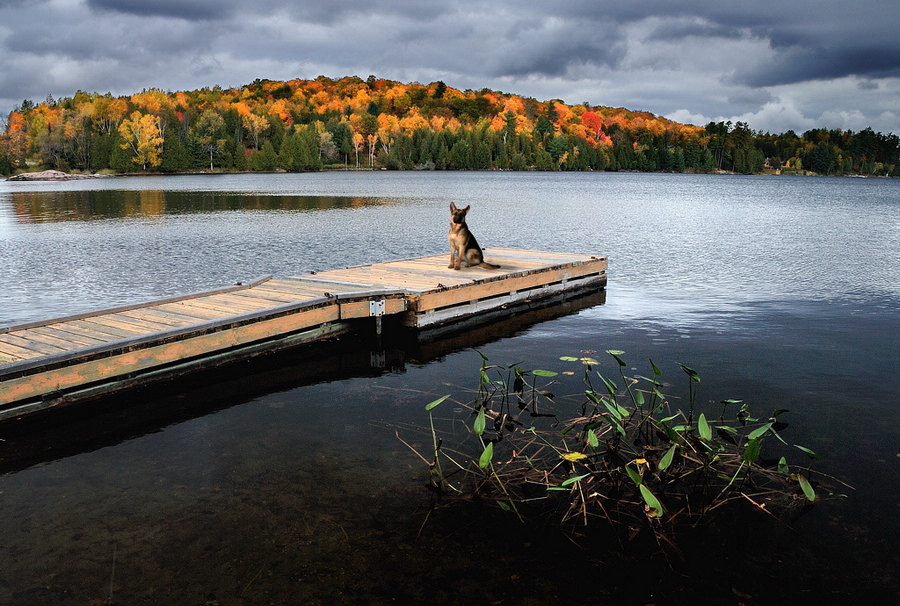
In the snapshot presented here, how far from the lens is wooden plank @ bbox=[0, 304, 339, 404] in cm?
689

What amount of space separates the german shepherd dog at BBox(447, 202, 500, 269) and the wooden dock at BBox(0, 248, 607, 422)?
0.83 feet

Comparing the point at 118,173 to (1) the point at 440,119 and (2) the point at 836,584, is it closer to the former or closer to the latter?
(1) the point at 440,119

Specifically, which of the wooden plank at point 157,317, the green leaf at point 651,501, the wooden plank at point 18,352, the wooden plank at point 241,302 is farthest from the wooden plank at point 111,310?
the green leaf at point 651,501

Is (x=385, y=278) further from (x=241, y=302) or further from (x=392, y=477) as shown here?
(x=392, y=477)

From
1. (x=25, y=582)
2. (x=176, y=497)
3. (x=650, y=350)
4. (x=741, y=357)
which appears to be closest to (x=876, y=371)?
(x=741, y=357)

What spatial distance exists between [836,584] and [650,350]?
6159mm

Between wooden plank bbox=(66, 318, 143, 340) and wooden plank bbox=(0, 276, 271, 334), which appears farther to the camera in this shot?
wooden plank bbox=(0, 276, 271, 334)

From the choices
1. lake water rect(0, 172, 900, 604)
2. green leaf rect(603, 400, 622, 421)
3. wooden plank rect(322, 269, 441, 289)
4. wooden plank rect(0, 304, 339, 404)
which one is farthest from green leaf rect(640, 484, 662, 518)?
wooden plank rect(322, 269, 441, 289)

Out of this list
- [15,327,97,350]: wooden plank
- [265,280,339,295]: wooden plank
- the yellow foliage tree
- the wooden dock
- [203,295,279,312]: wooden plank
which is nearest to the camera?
the wooden dock

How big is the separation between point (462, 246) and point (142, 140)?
130m

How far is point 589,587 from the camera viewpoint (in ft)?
15.0

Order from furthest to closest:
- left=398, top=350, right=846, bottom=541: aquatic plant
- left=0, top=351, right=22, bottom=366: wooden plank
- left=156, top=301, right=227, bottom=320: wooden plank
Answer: left=156, top=301, right=227, bottom=320: wooden plank
left=0, top=351, right=22, bottom=366: wooden plank
left=398, top=350, right=846, bottom=541: aquatic plant

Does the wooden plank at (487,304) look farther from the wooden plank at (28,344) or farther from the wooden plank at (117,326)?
the wooden plank at (28,344)

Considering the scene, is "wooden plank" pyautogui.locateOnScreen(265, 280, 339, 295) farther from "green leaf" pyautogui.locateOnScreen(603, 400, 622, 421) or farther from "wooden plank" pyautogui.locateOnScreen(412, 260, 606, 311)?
"green leaf" pyautogui.locateOnScreen(603, 400, 622, 421)
